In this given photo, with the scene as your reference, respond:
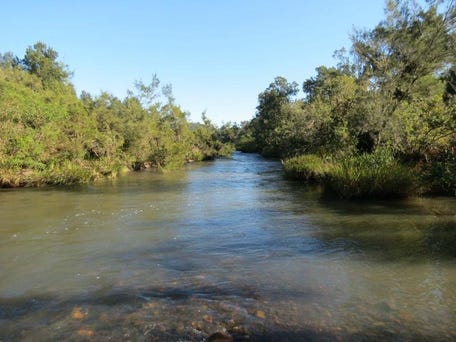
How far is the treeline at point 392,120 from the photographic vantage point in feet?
51.1

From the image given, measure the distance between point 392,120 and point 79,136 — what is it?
63.7 ft

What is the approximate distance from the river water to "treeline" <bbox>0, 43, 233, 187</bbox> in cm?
717

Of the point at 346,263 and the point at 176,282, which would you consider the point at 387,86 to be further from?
the point at 176,282

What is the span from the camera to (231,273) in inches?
294

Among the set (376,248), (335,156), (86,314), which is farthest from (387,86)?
(86,314)

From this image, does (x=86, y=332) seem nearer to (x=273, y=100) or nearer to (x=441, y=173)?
(x=441, y=173)

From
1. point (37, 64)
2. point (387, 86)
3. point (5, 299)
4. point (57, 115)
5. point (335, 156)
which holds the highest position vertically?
point (37, 64)

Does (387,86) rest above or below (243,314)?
above

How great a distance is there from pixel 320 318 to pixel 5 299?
5.12 metres

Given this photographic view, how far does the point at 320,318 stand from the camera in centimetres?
548

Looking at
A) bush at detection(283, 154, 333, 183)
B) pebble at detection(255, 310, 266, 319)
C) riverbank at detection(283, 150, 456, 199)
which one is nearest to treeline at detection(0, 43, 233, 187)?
bush at detection(283, 154, 333, 183)

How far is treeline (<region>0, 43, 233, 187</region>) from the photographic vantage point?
2027cm

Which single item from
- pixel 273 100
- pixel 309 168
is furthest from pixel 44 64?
pixel 309 168

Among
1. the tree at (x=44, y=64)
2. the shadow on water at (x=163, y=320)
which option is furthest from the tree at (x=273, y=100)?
the shadow on water at (x=163, y=320)
